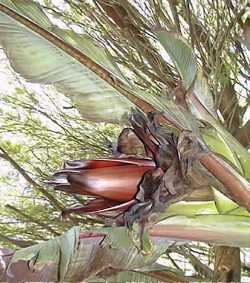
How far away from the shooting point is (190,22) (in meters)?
1.46

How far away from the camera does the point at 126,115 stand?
0.63 meters

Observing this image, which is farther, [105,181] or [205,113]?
[205,113]

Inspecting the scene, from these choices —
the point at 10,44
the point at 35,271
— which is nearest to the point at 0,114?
the point at 10,44

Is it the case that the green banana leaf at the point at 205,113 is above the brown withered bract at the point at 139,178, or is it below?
above

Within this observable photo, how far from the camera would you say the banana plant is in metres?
0.54

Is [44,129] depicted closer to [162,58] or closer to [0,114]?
[0,114]

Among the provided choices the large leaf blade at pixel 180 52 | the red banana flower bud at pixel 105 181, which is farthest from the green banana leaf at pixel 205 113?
the red banana flower bud at pixel 105 181

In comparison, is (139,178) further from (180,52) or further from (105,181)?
(180,52)

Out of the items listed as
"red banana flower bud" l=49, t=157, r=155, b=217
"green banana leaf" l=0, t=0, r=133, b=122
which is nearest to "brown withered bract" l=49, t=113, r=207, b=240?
"red banana flower bud" l=49, t=157, r=155, b=217

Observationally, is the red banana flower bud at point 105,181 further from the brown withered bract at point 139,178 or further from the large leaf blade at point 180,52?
the large leaf blade at point 180,52

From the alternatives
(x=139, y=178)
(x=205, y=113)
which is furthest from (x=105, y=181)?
(x=205, y=113)

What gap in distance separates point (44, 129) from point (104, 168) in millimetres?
1252

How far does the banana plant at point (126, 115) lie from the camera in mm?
535

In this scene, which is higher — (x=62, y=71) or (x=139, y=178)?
(x=62, y=71)
